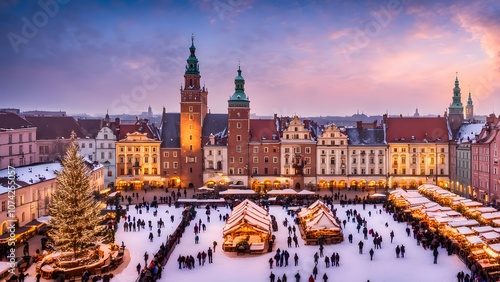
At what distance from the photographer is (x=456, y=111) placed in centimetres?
6412

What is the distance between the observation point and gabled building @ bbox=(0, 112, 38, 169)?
4951 cm

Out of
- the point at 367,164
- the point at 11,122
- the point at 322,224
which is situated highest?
the point at 11,122

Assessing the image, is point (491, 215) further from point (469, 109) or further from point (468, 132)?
point (469, 109)

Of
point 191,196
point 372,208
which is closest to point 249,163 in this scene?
point 191,196

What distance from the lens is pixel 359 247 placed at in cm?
3053

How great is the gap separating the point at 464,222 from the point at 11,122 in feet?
158

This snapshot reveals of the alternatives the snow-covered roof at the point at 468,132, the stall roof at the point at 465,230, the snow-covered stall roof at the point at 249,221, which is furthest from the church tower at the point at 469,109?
the snow-covered stall roof at the point at 249,221

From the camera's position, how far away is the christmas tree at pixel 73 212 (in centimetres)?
2645

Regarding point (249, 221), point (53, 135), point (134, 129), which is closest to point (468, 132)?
point (249, 221)

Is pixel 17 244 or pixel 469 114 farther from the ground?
pixel 469 114

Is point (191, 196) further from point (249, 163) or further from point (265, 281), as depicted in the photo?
point (265, 281)

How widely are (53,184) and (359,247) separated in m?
29.9

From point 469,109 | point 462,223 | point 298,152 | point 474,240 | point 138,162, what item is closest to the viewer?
point 474,240

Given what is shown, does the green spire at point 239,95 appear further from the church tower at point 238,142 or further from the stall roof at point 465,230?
the stall roof at point 465,230
